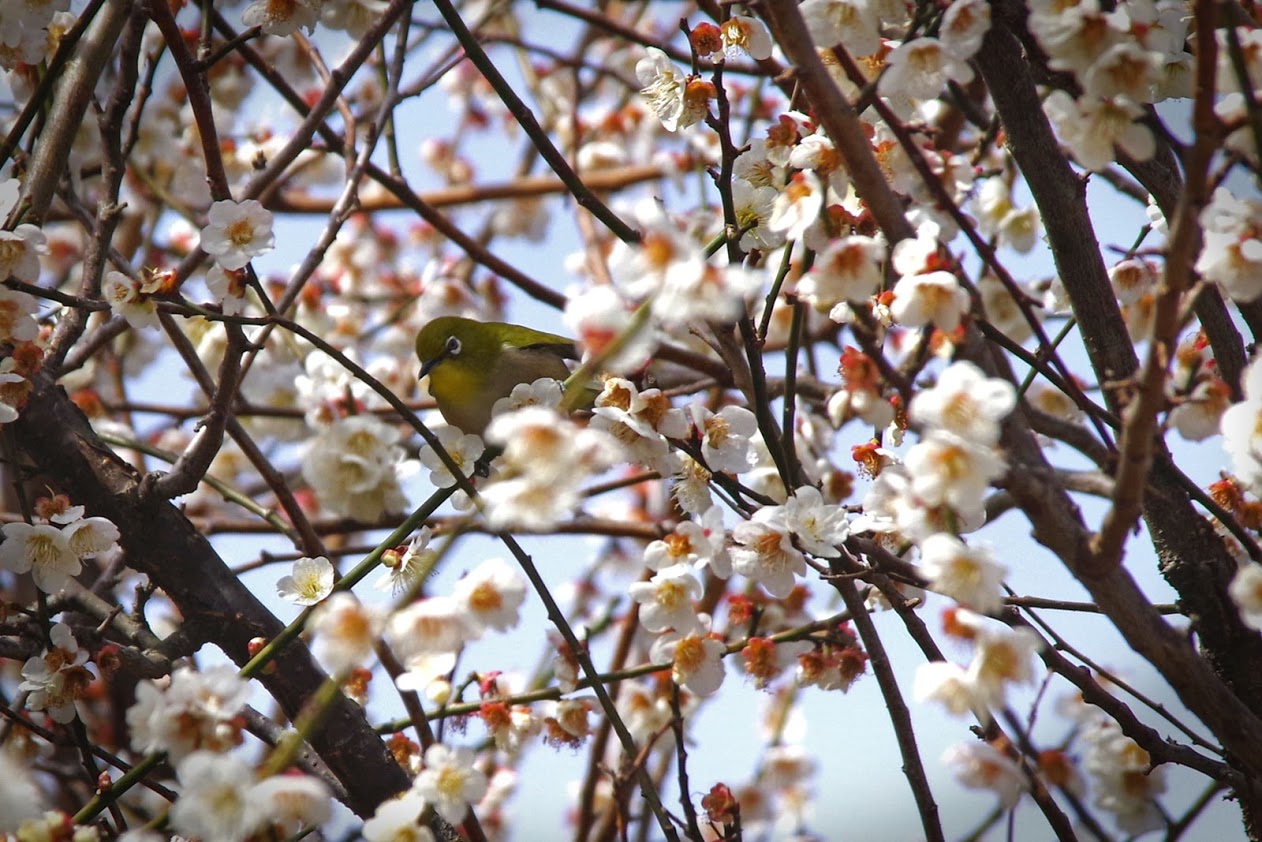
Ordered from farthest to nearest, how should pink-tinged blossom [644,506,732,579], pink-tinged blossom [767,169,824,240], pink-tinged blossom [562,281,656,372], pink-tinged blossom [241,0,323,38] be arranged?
1. pink-tinged blossom [241,0,323,38]
2. pink-tinged blossom [644,506,732,579]
3. pink-tinged blossom [767,169,824,240]
4. pink-tinged blossom [562,281,656,372]

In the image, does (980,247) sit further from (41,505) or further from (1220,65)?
(41,505)

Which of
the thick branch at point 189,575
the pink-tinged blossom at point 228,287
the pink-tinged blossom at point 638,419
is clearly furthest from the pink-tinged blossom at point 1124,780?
the pink-tinged blossom at point 228,287

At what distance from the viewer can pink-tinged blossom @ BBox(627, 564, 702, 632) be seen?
201 cm

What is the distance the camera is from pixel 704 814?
7.79 ft

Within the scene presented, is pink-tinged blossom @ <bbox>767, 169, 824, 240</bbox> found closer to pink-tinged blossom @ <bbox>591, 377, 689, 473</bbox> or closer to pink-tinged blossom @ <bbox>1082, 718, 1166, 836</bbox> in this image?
pink-tinged blossom @ <bbox>591, 377, 689, 473</bbox>

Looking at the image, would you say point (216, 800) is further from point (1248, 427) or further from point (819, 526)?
point (1248, 427)

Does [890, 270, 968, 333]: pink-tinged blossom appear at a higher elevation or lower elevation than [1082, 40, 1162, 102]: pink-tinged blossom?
lower

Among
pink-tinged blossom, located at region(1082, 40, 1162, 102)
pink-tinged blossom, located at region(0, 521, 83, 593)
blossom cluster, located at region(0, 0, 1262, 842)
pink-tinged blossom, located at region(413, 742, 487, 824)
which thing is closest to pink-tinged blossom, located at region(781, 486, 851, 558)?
blossom cluster, located at region(0, 0, 1262, 842)

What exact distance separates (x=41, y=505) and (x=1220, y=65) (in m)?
2.18

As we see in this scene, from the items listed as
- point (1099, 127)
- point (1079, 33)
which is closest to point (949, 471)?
point (1099, 127)

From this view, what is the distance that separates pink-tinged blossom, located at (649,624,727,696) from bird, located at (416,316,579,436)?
1894 mm

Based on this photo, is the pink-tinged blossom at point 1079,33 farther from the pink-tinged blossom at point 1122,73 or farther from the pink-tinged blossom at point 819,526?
the pink-tinged blossom at point 819,526

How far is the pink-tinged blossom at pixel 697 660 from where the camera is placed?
214cm

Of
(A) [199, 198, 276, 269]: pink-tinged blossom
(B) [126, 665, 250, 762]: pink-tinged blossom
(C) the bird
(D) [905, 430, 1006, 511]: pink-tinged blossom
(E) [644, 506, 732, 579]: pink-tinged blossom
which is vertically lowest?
(B) [126, 665, 250, 762]: pink-tinged blossom
